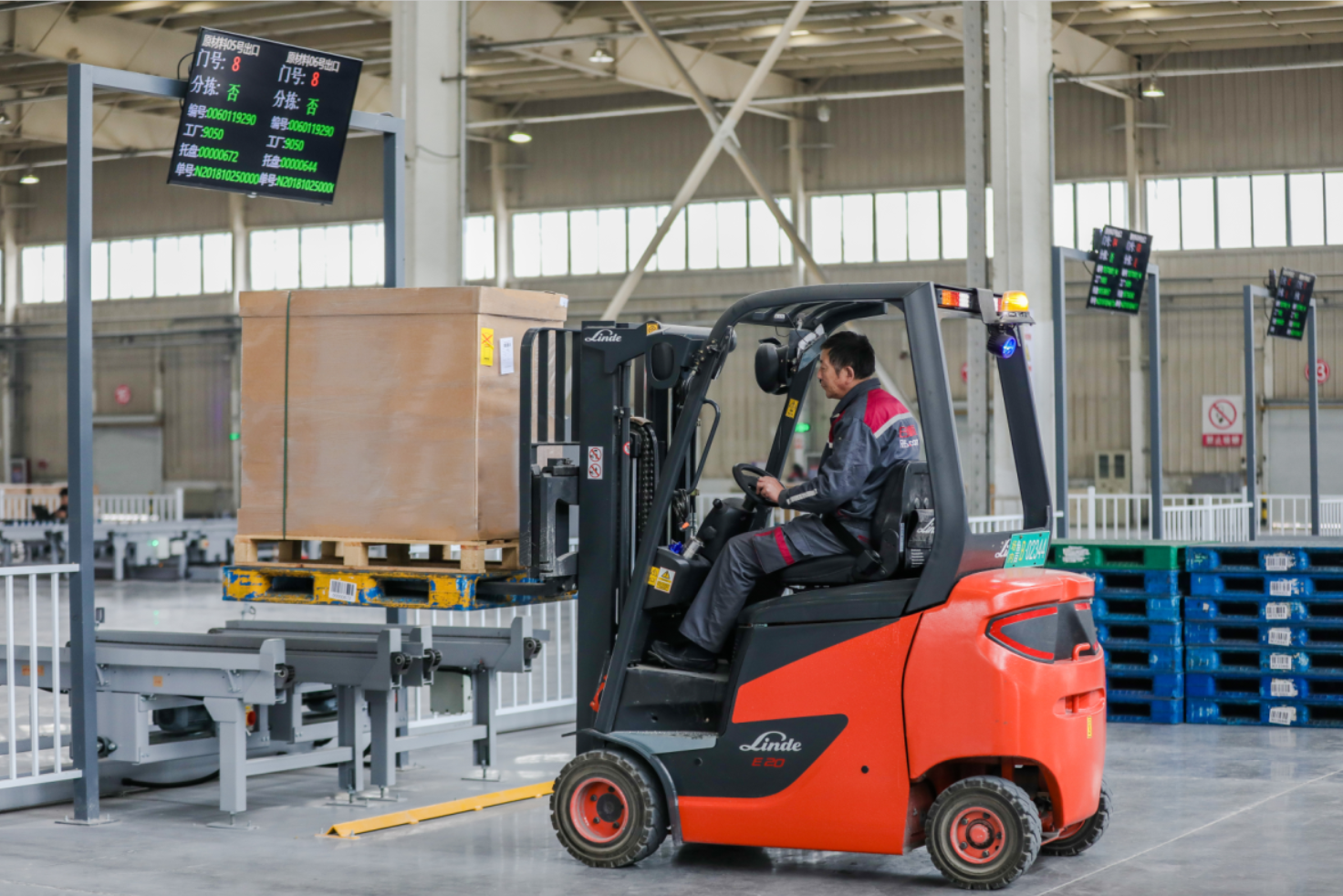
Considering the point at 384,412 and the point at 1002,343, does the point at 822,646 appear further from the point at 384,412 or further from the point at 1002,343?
the point at 384,412

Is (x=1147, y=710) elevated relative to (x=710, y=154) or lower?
lower

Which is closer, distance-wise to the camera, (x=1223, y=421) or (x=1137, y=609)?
(x=1137, y=609)

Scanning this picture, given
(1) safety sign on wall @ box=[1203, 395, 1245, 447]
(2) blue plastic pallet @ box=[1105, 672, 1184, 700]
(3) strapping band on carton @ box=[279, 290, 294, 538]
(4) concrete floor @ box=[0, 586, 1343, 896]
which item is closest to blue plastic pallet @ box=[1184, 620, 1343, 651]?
(2) blue plastic pallet @ box=[1105, 672, 1184, 700]

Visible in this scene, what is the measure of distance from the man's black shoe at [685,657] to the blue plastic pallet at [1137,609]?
15.1 ft

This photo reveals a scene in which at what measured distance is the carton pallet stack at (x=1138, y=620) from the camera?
9.51m

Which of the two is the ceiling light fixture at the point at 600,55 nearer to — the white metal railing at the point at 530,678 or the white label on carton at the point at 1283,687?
the white metal railing at the point at 530,678

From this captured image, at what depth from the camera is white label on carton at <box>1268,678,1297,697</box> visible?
934 cm

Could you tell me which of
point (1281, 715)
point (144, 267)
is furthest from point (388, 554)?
point (144, 267)

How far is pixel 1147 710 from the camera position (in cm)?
960

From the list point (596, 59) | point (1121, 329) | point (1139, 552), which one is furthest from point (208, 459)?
point (1139, 552)

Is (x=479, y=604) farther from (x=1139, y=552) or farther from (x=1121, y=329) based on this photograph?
(x=1121, y=329)

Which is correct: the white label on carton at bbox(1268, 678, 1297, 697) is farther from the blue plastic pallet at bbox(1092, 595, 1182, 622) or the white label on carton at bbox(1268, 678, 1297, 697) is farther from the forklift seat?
the forklift seat

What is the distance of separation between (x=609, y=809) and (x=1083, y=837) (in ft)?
6.03

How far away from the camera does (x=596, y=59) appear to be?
23.8 m
